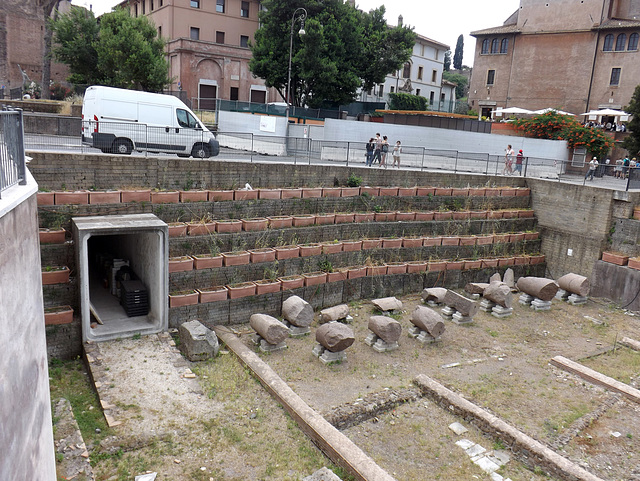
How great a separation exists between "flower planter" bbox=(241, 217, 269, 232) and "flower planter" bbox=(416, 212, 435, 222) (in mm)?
5770

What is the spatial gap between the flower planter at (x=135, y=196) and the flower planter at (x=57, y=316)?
115 inches

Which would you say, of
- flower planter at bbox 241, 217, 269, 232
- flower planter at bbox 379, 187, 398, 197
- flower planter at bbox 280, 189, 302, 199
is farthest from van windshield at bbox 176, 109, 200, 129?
flower planter at bbox 379, 187, 398, 197

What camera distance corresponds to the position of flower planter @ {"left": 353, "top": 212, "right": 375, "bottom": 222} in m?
16.0

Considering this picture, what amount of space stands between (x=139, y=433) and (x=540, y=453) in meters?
6.40

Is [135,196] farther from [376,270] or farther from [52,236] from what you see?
[376,270]

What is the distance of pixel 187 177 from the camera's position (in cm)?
1381

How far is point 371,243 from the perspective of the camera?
15609 millimetres

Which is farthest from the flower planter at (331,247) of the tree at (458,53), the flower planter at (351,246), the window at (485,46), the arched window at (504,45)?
the tree at (458,53)

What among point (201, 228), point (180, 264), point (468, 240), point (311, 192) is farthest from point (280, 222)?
point (468, 240)

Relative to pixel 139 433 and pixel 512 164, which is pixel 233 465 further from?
pixel 512 164

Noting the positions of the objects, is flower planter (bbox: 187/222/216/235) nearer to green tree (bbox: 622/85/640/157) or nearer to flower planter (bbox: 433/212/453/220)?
flower planter (bbox: 433/212/453/220)

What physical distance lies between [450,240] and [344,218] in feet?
13.4

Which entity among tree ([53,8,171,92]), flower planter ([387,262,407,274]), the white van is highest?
tree ([53,8,171,92])

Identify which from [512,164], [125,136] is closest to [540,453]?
[125,136]
